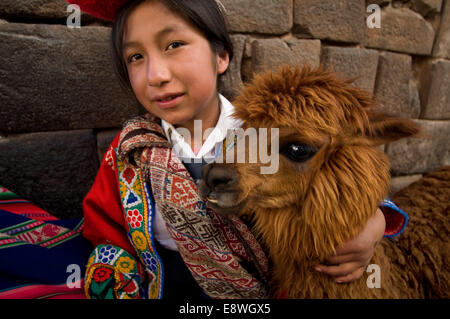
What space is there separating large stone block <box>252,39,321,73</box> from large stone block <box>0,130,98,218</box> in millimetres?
1065

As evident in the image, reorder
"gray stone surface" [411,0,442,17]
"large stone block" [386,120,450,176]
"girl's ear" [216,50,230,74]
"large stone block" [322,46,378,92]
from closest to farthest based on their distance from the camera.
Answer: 1. "girl's ear" [216,50,230,74]
2. "large stone block" [322,46,378,92]
3. "gray stone surface" [411,0,442,17]
4. "large stone block" [386,120,450,176]

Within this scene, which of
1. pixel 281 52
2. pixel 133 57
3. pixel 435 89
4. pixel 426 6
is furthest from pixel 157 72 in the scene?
pixel 435 89

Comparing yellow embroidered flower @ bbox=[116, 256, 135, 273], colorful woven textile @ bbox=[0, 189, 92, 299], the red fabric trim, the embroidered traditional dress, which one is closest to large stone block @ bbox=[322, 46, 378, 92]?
the embroidered traditional dress

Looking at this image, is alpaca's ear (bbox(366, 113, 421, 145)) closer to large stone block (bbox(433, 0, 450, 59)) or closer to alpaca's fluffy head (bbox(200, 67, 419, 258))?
alpaca's fluffy head (bbox(200, 67, 419, 258))

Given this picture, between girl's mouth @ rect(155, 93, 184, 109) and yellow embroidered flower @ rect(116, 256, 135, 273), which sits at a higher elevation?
girl's mouth @ rect(155, 93, 184, 109)

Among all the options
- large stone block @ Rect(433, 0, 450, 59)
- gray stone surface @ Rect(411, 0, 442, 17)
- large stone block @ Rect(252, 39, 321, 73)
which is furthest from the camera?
large stone block @ Rect(433, 0, 450, 59)

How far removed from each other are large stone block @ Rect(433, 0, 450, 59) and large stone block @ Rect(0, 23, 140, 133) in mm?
2538

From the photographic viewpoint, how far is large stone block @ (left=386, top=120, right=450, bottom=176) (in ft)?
7.57

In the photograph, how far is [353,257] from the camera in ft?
2.88

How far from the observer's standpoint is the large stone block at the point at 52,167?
131cm

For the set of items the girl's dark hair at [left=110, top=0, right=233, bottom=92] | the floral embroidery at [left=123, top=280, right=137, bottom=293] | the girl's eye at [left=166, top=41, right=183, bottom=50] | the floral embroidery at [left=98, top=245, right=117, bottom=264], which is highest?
the girl's dark hair at [left=110, top=0, right=233, bottom=92]

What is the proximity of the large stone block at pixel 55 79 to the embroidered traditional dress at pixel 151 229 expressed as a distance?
45 centimetres

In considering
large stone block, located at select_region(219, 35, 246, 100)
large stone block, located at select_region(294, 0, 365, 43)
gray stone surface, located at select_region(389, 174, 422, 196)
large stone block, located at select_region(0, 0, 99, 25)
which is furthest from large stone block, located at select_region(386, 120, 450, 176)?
large stone block, located at select_region(0, 0, 99, 25)

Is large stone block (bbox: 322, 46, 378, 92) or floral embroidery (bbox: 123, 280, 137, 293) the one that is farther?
large stone block (bbox: 322, 46, 378, 92)
